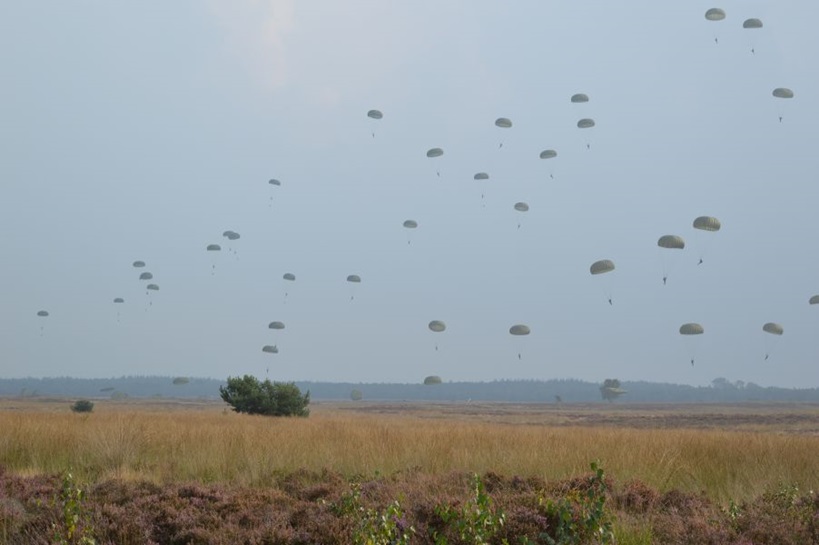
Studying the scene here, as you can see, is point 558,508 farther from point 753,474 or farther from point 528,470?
point 753,474

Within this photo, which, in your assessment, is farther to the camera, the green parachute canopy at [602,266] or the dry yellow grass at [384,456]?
the green parachute canopy at [602,266]

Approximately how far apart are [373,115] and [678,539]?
1615 inches

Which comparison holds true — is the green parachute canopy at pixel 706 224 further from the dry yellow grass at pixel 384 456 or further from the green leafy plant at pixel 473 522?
the green leafy plant at pixel 473 522

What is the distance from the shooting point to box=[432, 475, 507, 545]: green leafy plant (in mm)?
6477

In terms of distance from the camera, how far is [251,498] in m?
8.28

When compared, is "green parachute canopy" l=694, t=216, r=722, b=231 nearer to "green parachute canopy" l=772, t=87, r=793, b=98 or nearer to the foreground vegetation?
"green parachute canopy" l=772, t=87, r=793, b=98

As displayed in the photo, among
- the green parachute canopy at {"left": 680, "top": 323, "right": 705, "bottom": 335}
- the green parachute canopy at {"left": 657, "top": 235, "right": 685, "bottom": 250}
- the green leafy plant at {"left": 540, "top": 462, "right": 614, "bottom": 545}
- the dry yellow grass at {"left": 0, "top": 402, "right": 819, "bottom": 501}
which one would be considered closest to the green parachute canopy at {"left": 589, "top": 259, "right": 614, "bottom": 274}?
the green parachute canopy at {"left": 657, "top": 235, "right": 685, "bottom": 250}

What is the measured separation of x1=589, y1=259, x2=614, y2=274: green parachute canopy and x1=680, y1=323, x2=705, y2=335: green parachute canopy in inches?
430

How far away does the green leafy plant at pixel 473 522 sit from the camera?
6.48 m

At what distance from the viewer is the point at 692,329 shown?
49031mm

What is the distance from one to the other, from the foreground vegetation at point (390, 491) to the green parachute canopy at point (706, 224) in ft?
77.5

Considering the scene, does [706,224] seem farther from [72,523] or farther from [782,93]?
[72,523]

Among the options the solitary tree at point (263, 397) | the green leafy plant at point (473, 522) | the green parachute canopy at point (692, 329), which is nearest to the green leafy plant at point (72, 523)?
the green leafy plant at point (473, 522)

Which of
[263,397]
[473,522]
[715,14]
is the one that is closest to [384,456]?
[473,522]
